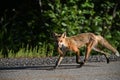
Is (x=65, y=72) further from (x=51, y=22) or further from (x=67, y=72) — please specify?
(x=51, y=22)

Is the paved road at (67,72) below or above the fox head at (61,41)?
below

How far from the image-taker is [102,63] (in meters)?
12.2

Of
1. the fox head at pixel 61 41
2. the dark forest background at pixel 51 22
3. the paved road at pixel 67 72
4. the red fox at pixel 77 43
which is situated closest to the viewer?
the paved road at pixel 67 72

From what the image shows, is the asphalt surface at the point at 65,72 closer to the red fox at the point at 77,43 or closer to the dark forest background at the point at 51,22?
the red fox at the point at 77,43

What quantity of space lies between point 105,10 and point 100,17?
55cm

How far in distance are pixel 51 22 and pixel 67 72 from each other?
6.12 metres

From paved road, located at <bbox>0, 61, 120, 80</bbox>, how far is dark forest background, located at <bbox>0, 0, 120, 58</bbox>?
12.1 feet

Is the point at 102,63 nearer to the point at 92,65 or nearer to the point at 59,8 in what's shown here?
the point at 92,65

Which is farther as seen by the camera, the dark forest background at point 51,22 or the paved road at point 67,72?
the dark forest background at point 51,22

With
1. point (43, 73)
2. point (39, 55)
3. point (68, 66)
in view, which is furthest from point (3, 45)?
point (43, 73)

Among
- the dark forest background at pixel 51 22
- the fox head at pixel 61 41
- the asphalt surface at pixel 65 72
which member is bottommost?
the dark forest background at pixel 51 22

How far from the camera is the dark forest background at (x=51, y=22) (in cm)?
1602

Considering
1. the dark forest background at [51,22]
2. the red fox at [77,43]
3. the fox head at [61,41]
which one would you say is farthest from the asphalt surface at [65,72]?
the dark forest background at [51,22]

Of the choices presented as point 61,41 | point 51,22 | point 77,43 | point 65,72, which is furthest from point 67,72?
point 51,22
